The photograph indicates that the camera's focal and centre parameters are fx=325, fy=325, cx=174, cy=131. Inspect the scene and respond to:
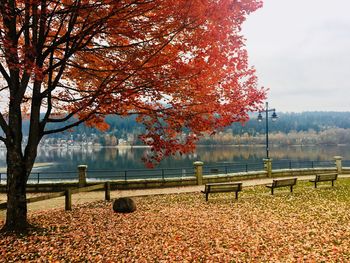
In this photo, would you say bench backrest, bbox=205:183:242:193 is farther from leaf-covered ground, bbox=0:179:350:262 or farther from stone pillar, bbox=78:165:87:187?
stone pillar, bbox=78:165:87:187

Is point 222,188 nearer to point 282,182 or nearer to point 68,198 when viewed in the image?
point 282,182

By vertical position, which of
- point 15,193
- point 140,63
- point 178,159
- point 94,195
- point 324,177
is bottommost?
point 178,159

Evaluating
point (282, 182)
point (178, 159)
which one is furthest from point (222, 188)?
point (178, 159)

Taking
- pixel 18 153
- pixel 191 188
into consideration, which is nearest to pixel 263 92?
pixel 18 153

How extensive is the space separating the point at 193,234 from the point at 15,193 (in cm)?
512

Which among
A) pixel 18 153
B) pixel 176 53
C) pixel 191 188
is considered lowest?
pixel 191 188

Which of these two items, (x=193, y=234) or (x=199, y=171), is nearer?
(x=193, y=234)

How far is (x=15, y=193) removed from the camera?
9.10 m

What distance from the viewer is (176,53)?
834 centimetres

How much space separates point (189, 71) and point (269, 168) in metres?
18.7

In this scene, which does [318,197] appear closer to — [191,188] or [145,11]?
[191,188]

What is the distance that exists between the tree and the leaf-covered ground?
5.53ft

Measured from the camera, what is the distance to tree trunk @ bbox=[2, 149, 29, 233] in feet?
29.8

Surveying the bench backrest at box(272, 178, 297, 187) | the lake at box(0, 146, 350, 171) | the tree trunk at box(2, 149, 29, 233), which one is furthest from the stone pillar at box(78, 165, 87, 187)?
the lake at box(0, 146, 350, 171)
